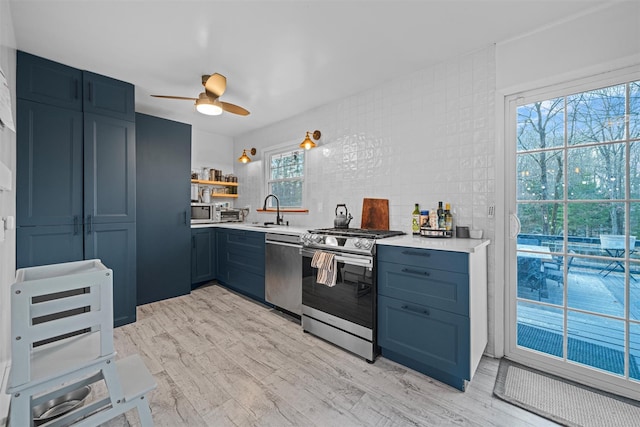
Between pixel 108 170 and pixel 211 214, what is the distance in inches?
69.3

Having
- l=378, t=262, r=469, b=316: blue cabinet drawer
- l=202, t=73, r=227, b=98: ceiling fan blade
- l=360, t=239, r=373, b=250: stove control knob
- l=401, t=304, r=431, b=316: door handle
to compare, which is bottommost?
l=401, t=304, r=431, b=316: door handle

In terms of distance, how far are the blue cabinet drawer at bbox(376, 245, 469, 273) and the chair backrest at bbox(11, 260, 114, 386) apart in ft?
5.44

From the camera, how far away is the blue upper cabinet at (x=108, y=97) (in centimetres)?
254

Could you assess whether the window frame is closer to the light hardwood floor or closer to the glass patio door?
the light hardwood floor

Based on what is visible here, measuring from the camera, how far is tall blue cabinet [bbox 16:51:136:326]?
7.34 ft

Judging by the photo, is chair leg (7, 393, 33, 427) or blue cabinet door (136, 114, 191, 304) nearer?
chair leg (7, 393, 33, 427)

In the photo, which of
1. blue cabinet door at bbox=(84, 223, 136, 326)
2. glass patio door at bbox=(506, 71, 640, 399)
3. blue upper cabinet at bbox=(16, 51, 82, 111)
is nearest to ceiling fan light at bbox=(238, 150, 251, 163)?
blue cabinet door at bbox=(84, 223, 136, 326)

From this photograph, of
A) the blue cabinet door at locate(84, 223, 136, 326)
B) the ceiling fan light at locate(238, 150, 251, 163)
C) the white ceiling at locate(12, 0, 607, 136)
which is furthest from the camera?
the ceiling fan light at locate(238, 150, 251, 163)

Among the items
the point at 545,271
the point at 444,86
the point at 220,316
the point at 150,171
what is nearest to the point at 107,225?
the point at 150,171

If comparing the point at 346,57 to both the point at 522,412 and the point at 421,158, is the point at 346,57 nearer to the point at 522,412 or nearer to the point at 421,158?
the point at 421,158

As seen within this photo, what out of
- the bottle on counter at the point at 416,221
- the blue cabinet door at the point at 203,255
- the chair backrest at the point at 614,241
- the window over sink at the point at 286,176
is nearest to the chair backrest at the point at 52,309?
the bottle on counter at the point at 416,221

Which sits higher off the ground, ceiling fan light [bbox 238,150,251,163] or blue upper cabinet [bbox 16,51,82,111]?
blue upper cabinet [bbox 16,51,82,111]

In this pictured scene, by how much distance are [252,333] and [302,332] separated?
0.46 meters

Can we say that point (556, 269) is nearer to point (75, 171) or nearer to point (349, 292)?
point (349, 292)
